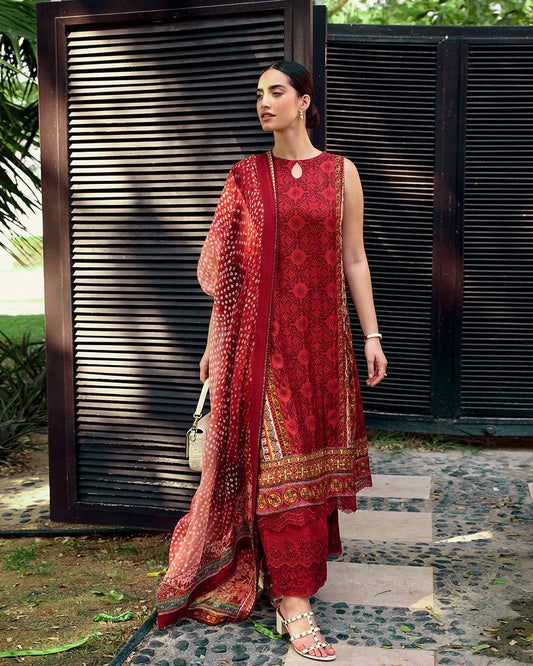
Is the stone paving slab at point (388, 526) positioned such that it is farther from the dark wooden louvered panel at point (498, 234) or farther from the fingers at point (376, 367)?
the dark wooden louvered panel at point (498, 234)

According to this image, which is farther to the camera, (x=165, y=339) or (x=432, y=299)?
(x=432, y=299)

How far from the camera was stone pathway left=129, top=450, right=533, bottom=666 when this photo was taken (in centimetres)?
263

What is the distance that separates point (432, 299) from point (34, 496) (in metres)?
2.69

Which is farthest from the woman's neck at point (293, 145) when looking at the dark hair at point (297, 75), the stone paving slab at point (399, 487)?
the stone paving slab at point (399, 487)

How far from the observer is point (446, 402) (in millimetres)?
5332

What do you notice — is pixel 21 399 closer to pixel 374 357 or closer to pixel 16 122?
pixel 16 122

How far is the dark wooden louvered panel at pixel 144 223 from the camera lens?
339 cm

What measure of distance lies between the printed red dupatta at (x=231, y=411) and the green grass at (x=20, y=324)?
6847 millimetres

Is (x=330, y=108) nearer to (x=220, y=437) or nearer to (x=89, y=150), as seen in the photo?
(x=89, y=150)

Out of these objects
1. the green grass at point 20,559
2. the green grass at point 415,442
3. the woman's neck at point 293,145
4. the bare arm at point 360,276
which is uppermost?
the woman's neck at point 293,145

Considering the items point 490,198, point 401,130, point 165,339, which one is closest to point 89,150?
point 165,339

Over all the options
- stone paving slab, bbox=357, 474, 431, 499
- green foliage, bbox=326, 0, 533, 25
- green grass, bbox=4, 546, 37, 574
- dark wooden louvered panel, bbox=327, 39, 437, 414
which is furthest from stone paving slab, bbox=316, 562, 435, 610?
green foliage, bbox=326, 0, 533, 25

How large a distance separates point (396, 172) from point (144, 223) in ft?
7.36

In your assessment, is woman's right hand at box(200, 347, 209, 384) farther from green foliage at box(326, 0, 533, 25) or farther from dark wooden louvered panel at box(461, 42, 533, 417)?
green foliage at box(326, 0, 533, 25)
